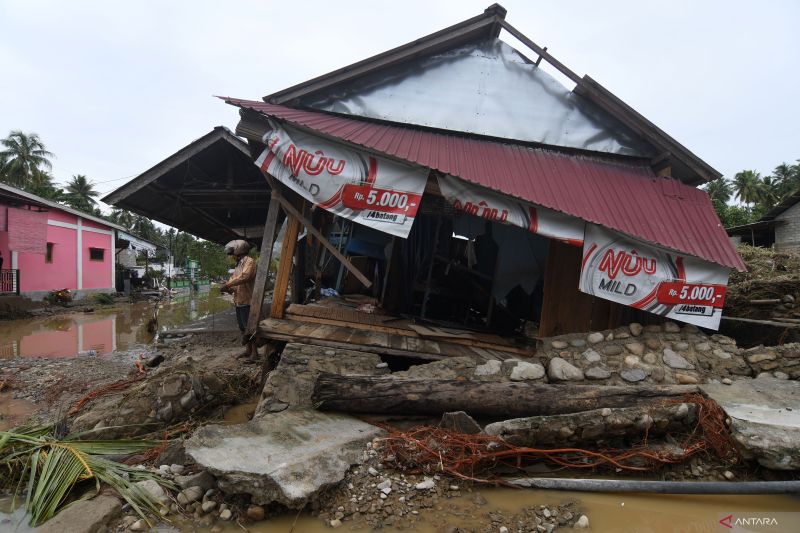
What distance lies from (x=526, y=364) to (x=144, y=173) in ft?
20.2

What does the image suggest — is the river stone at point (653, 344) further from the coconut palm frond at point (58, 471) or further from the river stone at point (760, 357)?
the coconut palm frond at point (58, 471)

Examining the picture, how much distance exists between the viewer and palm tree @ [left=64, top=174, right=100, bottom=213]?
33781 millimetres

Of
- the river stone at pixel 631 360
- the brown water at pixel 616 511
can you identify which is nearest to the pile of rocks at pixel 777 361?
the river stone at pixel 631 360

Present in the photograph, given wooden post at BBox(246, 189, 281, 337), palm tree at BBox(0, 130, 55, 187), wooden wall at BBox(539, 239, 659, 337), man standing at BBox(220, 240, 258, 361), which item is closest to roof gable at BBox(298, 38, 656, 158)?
wooden post at BBox(246, 189, 281, 337)

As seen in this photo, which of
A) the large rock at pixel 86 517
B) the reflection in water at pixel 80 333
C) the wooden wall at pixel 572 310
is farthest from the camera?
the reflection in water at pixel 80 333

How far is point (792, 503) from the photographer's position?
281 centimetres

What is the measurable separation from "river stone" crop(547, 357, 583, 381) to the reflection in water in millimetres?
9316

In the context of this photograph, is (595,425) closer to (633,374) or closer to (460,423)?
(460,423)

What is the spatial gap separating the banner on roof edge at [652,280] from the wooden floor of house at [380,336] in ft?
4.17

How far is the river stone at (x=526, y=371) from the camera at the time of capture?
13.8 ft

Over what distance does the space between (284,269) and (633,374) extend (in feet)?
14.9

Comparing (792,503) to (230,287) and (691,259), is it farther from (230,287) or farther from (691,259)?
(230,287)

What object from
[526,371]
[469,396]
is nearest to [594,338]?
[526,371]

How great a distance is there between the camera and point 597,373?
4.30 meters
